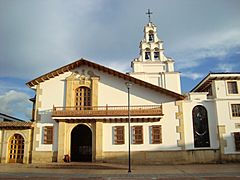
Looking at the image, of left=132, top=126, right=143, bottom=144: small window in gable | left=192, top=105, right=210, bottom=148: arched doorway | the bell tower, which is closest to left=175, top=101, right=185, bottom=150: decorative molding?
left=192, top=105, right=210, bottom=148: arched doorway

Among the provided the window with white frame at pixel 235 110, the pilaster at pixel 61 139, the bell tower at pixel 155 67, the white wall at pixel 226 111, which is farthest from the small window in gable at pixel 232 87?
the pilaster at pixel 61 139

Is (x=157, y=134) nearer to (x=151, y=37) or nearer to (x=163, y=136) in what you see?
(x=163, y=136)

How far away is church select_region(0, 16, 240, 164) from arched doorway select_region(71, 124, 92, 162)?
0.65 ft

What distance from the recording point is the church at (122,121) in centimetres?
2297

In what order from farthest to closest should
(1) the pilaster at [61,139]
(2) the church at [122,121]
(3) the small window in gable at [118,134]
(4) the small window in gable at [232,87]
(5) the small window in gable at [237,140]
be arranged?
(4) the small window in gable at [232,87] < (5) the small window in gable at [237,140] < (3) the small window in gable at [118,134] < (2) the church at [122,121] < (1) the pilaster at [61,139]

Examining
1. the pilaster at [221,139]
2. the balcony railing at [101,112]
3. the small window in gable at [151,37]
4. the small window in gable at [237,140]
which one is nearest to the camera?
the balcony railing at [101,112]

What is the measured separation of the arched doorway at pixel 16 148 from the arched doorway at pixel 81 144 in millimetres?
4828

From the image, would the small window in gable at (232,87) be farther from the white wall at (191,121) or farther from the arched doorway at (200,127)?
the arched doorway at (200,127)

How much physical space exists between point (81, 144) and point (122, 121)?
5.70 metres

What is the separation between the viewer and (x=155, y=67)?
34.8m

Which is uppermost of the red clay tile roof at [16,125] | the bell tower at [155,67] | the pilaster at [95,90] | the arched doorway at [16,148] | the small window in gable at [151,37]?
the small window in gable at [151,37]

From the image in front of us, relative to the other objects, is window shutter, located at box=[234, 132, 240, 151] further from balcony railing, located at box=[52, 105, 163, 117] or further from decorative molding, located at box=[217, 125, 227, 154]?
balcony railing, located at box=[52, 105, 163, 117]

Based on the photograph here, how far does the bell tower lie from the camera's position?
3425 cm

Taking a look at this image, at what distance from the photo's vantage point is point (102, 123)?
23.4 m
